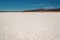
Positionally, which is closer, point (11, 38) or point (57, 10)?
point (11, 38)

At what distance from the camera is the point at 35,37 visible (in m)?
1.06

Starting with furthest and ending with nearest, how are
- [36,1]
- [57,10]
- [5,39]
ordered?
[57,10]
[36,1]
[5,39]

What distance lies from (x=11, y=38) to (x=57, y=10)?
1.31 m

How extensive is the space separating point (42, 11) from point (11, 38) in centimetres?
127

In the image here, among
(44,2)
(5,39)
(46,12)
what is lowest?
(5,39)

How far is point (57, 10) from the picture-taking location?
7.09 ft

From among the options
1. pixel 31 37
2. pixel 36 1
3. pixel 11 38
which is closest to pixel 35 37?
pixel 31 37

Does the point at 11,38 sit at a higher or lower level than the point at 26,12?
lower

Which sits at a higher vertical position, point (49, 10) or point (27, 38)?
point (49, 10)

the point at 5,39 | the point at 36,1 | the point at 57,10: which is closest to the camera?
the point at 5,39

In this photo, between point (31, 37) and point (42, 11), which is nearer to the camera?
point (31, 37)

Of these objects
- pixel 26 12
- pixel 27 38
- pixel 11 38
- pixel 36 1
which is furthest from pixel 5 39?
pixel 26 12

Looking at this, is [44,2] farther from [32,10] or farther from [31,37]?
[31,37]

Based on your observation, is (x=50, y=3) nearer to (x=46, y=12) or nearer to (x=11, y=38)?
(x=46, y=12)
